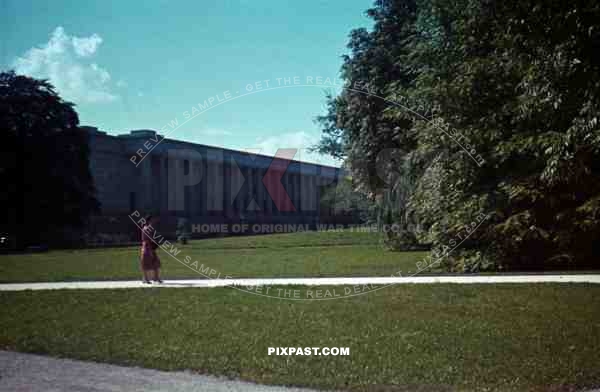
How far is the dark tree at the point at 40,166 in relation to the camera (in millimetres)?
33781

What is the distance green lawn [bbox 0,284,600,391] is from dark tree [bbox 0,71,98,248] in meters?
23.1

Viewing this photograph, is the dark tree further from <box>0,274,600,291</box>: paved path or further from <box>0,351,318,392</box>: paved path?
<box>0,351,318,392</box>: paved path

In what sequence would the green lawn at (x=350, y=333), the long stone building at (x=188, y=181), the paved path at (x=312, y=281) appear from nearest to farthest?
the green lawn at (x=350, y=333) < the paved path at (x=312, y=281) < the long stone building at (x=188, y=181)

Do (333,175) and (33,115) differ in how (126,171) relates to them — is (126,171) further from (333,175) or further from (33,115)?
(333,175)

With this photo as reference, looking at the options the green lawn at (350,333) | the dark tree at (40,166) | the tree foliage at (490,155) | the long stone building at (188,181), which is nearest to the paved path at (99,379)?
the green lawn at (350,333)

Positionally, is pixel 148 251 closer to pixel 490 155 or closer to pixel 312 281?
pixel 312 281

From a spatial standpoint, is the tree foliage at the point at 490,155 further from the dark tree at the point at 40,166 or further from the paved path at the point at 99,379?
the dark tree at the point at 40,166

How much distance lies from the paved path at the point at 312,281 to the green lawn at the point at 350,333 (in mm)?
1285

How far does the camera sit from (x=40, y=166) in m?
38.7

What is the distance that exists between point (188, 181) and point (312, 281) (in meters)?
33.8

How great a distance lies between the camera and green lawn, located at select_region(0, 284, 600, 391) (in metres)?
6.97

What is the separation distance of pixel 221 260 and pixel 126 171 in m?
31.9

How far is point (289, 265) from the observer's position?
20328 mm

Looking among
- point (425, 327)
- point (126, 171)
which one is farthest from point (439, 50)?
point (126, 171)
